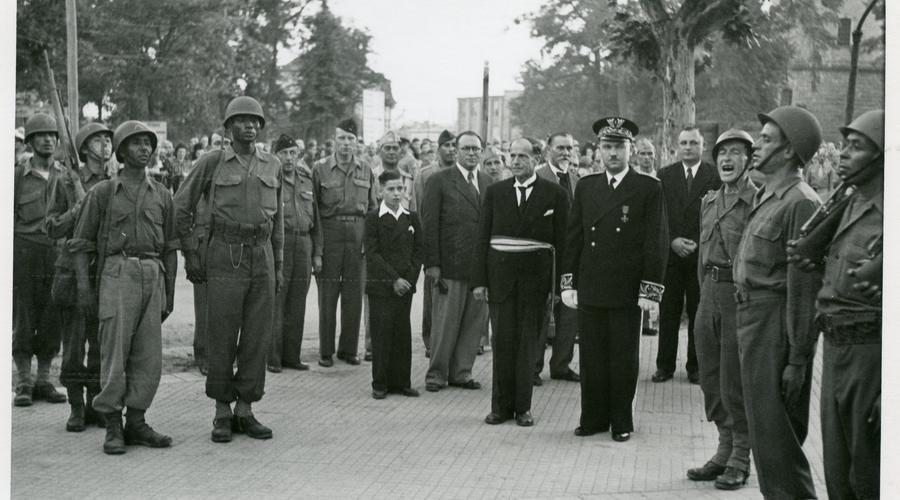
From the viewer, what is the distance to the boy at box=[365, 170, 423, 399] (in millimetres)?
9172

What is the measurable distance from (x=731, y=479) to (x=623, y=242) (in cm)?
190

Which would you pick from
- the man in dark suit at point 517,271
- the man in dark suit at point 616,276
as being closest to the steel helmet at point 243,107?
the man in dark suit at point 517,271

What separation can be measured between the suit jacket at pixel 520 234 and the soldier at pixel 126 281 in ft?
7.76

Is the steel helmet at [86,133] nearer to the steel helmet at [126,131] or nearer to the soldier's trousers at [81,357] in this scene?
the steel helmet at [126,131]

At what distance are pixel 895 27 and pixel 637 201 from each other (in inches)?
124

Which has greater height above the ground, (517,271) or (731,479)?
(517,271)

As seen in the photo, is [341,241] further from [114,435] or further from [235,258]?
[114,435]

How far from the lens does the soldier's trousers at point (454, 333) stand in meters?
9.49

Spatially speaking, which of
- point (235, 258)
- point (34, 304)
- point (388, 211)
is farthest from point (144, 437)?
point (388, 211)

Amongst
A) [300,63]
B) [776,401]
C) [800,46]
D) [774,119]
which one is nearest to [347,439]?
[776,401]

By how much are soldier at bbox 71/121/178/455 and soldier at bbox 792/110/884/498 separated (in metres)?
4.28

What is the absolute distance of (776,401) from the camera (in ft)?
18.5

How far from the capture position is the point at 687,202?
9.66 m

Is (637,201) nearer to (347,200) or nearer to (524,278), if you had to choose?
(524,278)
